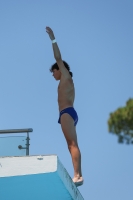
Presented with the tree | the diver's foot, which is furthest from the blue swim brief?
the tree

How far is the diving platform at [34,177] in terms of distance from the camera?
5.01 meters

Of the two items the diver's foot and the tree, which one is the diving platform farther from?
the tree

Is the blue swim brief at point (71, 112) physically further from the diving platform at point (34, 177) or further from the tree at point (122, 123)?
the tree at point (122, 123)

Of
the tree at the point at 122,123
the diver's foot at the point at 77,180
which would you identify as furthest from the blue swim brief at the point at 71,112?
the tree at the point at 122,123

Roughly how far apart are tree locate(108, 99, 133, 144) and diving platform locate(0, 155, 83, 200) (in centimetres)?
1022

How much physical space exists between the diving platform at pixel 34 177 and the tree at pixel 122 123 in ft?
33.5

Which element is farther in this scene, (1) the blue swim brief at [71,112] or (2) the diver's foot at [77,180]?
(1) the blue swim brief at [71,112]

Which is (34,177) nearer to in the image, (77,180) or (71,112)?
(77,180)

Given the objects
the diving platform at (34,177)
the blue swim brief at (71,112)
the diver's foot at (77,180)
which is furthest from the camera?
the blue swim brief at (71,112)

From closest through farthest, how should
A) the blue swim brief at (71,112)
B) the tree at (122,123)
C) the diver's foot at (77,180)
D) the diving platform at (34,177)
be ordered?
the diving platform at (34,177) → the diver's foot at (77,180) → the blue swim brief at (71,112) → the tree at (122,123)

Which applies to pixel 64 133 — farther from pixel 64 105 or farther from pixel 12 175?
pixel 12 175

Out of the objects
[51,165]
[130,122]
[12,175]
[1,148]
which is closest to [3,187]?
[12,175]

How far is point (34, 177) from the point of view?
5039 millimetres

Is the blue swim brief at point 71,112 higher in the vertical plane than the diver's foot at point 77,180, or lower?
higher
